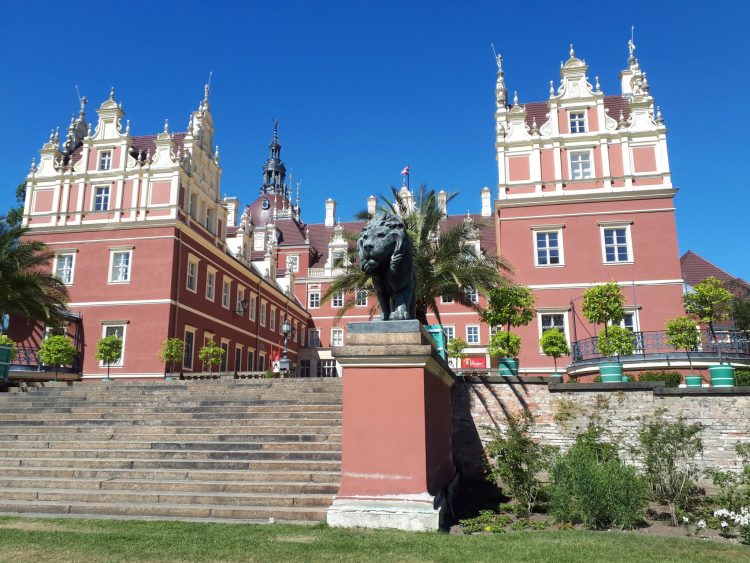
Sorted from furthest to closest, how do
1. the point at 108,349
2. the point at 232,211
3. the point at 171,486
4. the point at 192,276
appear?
the point at 232,211
the point at 192,276
the point at 108,349
the point at 171,486

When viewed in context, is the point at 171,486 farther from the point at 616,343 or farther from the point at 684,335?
the point at 684,335

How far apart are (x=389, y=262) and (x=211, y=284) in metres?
25.0

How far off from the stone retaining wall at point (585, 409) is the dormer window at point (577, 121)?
58.4 ft

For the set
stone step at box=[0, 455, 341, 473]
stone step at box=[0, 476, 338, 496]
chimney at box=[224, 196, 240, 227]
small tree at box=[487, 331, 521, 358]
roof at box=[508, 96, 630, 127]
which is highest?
chimney at box=[224, 196, 240, 227]

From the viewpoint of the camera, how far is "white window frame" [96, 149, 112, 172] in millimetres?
28906

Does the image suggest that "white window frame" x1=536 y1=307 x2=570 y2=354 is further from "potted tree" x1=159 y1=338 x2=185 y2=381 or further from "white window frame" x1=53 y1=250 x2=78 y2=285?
"white window frame" x1=53 y1=250 x2=78 y2=285

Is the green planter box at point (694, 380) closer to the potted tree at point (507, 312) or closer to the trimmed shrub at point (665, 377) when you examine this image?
the trimmed shrub at point (665, 377)

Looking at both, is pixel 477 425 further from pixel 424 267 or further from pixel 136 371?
pixel 136 371

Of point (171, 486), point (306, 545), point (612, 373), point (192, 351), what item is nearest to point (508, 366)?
point (612, 373)

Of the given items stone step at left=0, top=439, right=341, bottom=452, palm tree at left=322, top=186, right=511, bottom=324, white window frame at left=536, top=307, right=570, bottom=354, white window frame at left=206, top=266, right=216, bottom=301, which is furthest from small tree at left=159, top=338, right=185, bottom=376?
white window frame at left=536, top=307, right=570, bottom=354

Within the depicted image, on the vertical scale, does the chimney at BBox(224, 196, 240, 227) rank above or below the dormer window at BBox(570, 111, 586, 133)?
above

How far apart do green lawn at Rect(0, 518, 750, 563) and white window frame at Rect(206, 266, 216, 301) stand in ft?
78.8

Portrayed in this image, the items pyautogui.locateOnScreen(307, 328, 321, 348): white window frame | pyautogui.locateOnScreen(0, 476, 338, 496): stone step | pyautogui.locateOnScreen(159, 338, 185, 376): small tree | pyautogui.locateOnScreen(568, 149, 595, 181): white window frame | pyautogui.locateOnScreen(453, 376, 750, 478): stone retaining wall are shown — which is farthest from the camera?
pyautogui.locateOnScreen(307, 328, 321, 348): white window frame

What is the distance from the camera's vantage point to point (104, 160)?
2906cm
